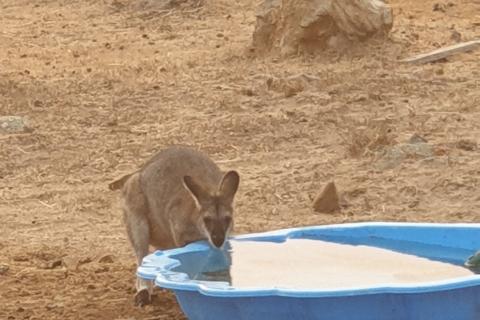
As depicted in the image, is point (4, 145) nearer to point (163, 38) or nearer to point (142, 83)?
point (142, 83)

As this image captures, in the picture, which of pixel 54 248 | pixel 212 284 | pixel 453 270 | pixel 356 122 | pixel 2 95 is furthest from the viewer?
pixel 2 95

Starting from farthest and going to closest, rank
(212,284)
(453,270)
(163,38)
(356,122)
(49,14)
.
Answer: (49,14)
(163,38)
(356,122)
(453,270)
(212,284)

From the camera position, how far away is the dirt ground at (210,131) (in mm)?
7156

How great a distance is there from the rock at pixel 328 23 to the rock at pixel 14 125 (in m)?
2.56

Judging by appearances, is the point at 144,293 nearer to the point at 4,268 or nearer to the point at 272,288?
the point at 4,268

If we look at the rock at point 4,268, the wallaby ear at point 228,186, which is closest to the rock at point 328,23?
the rock at point 4,268

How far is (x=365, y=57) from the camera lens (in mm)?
11234

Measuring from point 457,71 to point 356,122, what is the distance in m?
1.60

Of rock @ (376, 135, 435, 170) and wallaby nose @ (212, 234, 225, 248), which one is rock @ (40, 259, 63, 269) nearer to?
wallaby nose @ (212, 234, 225, 248)

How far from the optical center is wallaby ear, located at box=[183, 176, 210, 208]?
580cm

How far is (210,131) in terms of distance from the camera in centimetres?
956

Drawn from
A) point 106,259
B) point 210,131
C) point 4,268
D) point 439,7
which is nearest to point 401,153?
point 210,131

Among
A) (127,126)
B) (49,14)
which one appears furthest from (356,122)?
(49,14)

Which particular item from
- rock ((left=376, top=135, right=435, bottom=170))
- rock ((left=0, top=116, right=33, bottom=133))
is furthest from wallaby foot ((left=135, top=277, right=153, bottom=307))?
rock ((left=0, top=116, right=33, bottom=133))
